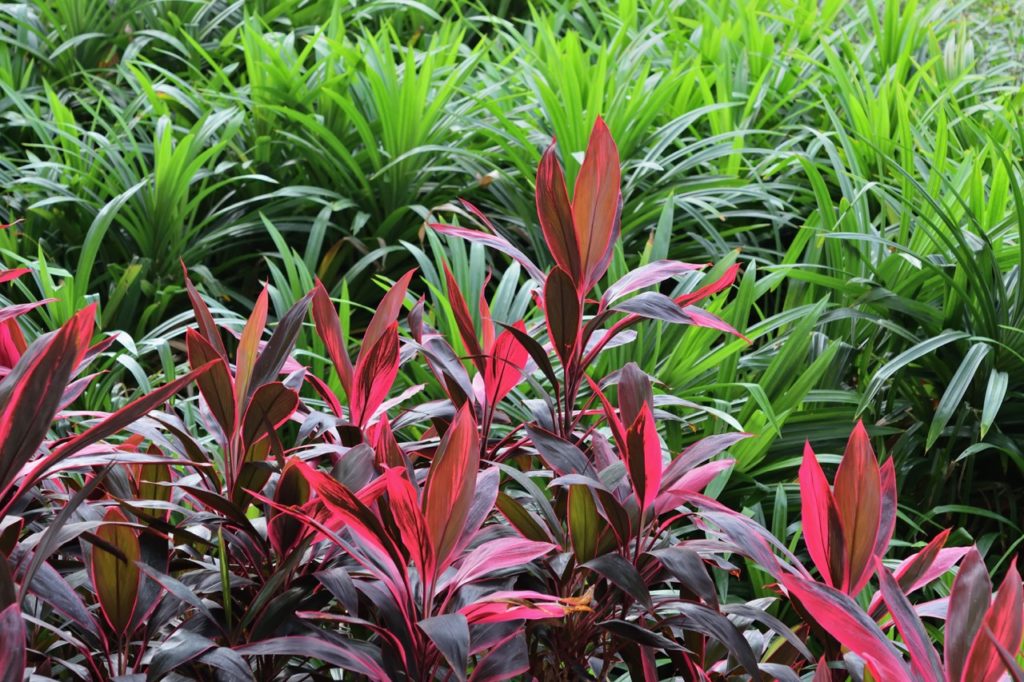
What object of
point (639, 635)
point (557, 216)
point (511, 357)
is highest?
point (557, 216)

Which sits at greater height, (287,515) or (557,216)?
(557,216)

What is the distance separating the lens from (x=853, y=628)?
1.86ft

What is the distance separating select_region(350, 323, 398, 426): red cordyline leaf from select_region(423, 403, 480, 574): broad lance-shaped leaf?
194 mm

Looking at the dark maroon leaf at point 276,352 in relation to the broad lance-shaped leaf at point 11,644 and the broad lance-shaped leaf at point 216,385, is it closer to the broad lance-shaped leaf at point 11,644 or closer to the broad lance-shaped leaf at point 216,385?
the broad lance-shaped leaf at point 216,385

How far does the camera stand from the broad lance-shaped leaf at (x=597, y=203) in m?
0.74

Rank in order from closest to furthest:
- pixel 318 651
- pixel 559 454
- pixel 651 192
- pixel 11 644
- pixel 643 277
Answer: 1. pixel 11 644
2. pixel 318 651
3. pixel 559 454
4. pixel 643 277
5. pixel 651 192

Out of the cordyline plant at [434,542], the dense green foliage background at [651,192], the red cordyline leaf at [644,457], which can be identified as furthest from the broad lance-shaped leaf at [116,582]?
the dense green foliage background at [651,192]

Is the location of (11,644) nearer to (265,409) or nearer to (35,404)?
(35,404)

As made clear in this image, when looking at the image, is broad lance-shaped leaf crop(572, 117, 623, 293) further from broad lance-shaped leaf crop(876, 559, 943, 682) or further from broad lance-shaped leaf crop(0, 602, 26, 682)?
broad lance-shaped leaf crop(0, 602, 26, 682)

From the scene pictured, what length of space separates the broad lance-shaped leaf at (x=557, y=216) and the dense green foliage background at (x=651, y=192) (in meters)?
0.48

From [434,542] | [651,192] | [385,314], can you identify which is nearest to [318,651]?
[434,542]

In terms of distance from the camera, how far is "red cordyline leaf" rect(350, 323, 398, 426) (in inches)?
30.7

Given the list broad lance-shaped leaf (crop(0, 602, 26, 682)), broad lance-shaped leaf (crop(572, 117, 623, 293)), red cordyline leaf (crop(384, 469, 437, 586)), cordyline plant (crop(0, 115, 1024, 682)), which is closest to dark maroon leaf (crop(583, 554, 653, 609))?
→ cordyline plant (crop(0, 115, 1024, 682))

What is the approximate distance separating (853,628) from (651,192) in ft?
5.21
